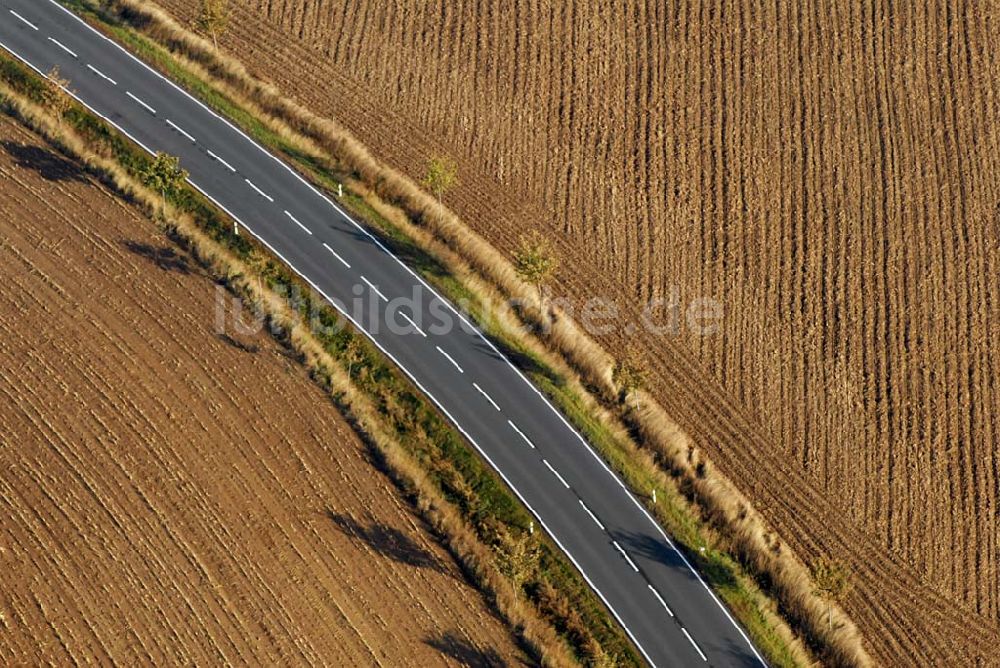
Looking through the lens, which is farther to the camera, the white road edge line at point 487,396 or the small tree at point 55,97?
the small tree at point 55,97

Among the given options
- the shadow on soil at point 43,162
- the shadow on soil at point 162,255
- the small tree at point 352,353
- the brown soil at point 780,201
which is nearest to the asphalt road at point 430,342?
the small tree at point 352,353

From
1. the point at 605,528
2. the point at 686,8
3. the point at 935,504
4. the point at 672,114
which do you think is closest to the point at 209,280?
the point at 605,528

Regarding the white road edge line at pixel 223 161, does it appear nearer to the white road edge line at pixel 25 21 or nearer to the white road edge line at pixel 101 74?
the white road edge line at pixel 101 74

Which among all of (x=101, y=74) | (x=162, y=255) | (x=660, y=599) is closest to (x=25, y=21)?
(x=101, y=74)

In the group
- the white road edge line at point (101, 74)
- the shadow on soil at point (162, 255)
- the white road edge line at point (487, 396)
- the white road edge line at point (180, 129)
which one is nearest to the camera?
the white road edge line at point (487, 396)

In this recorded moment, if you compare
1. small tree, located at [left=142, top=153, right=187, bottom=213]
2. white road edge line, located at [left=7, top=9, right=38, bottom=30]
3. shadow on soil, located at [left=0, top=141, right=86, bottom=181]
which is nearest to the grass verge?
shadow on soil, located at [left=0, top=141, right=86, bottom=181]

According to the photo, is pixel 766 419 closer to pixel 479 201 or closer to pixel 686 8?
pixel 479 201
